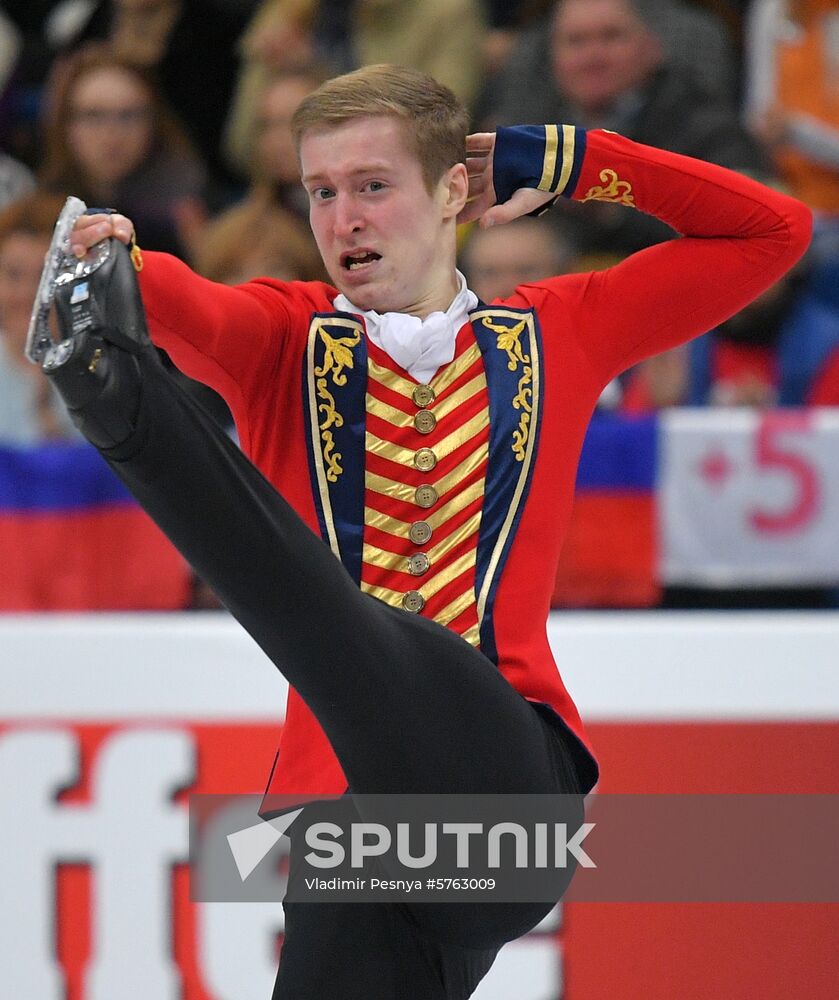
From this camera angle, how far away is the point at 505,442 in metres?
2.50

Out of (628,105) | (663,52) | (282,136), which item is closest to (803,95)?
(663,52)

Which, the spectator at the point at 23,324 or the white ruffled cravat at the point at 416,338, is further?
the spectator at the point at 23,324

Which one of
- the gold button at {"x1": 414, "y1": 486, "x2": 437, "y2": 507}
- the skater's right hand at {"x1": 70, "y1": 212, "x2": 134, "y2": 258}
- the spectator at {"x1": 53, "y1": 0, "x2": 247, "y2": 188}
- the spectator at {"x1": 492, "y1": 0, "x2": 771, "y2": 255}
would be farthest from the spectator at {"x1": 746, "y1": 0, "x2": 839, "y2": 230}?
the skater's right hand at {"x1": 70, "y1": 212, "x2": 134, "y2": 258}

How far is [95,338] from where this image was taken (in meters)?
2.03

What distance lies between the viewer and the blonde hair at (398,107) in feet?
8.04

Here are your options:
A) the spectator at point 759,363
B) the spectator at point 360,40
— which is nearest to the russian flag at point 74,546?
the spectator at point 759,363

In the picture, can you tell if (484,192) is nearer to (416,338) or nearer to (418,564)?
(416,338)

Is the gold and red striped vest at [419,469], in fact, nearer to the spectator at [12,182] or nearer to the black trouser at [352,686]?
the black trouser at [352,686]

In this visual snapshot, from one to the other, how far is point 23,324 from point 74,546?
3.34 ft

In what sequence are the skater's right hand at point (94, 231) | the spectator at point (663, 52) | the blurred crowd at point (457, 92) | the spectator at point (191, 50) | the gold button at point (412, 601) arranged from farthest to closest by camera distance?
1. the spectator at point (191, 50)
2. the spectator at point (663, 52)
3. the blurred crowd at point (457, 92)
4. the gold button at point (412, 601)
5. the skater's right hand at point (94, 231)

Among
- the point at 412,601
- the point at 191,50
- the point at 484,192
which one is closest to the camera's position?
the point at 412,601

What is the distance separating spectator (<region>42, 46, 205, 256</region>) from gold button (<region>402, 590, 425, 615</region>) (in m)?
3.84

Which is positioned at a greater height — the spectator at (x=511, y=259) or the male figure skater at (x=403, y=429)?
the spectator at (x=511, y=259)

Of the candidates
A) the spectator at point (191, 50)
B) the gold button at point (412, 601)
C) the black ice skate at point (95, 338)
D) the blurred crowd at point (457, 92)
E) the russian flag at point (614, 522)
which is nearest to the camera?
the black ice skate at point (95, 338)
